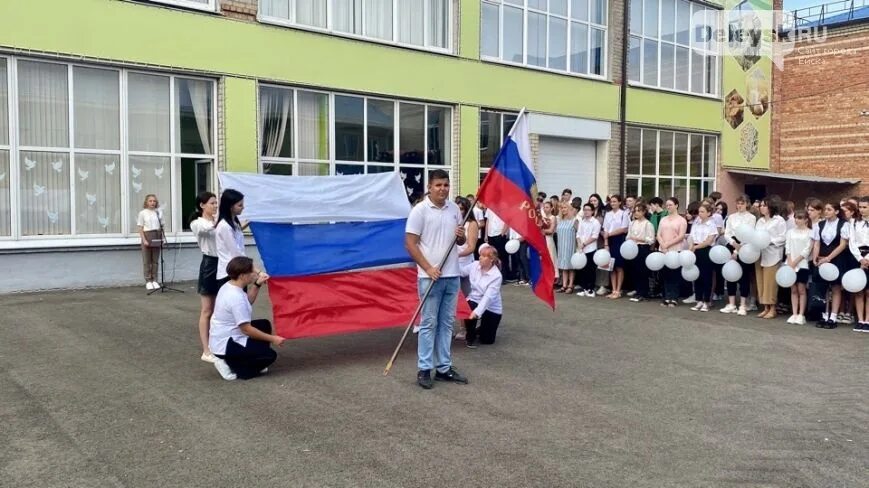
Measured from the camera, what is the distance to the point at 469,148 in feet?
56.6

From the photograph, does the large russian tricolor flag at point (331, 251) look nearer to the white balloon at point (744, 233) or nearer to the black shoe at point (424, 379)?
the black shoe at point (424, 379)

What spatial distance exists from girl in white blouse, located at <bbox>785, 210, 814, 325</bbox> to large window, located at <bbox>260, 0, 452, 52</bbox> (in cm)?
949

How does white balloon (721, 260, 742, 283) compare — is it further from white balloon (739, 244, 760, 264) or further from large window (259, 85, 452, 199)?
large window (259, 85, 452, 199)

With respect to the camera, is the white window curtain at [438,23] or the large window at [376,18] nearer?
the large window at [376,18]

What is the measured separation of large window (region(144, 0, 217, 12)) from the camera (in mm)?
12789

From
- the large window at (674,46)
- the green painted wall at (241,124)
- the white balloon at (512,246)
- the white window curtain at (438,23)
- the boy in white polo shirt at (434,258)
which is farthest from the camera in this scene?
the large window at (674,46)

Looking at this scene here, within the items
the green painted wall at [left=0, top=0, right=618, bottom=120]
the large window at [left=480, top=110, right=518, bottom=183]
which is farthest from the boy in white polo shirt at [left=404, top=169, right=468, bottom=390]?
the large window at [left=480, top=110, right=518, bottom=183]

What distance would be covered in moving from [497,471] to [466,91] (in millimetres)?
13747

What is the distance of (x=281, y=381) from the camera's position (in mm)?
6395

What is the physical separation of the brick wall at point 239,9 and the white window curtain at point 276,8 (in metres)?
0.34

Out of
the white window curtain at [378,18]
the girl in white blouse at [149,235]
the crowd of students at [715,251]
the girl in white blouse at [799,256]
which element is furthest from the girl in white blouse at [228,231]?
the white window curtain at [378,18]

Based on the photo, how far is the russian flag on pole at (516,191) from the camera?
686 cm

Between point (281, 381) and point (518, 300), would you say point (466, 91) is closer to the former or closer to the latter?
point (518, 300)

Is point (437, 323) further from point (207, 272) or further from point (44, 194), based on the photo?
point (44, 194)
